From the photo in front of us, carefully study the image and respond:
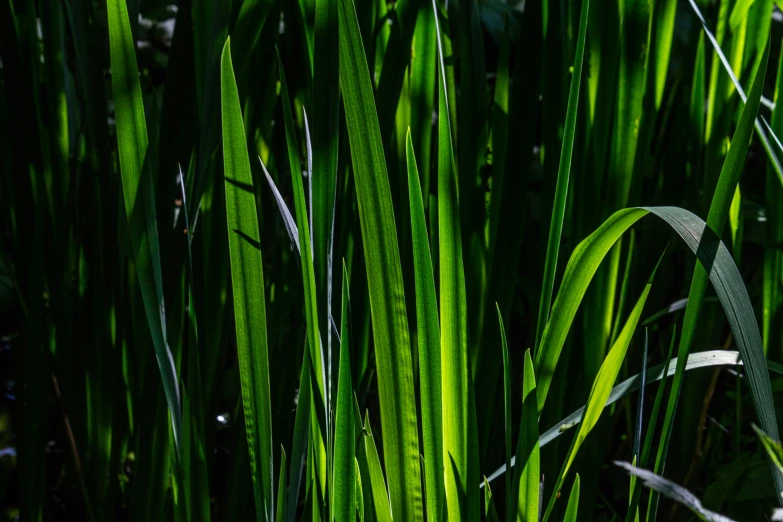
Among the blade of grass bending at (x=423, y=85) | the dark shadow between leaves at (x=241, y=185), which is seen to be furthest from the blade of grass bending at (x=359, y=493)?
the blade of grass bending at (x=423, y=85)

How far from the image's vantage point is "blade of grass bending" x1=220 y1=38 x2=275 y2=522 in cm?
47

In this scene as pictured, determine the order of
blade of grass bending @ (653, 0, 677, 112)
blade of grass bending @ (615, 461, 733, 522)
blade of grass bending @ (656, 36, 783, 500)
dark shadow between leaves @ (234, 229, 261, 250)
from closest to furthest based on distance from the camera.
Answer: blade of grass bending @ (615, 461, 733, 522) → blade of grass bending @ (656, 36, 783, 500) → dark shadow between leaves @ (234, 229, 261, 250) → blade of grass bending @ (653, 0, 677, 112)

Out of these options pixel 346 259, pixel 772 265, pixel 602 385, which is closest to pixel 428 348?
pixel 602 385

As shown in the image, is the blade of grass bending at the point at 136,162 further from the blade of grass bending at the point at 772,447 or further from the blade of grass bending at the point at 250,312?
the blade of grass bending at the point at 772,447

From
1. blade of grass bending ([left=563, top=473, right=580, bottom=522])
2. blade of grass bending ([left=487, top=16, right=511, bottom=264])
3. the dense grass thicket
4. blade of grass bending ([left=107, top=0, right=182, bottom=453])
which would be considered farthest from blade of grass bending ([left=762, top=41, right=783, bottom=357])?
blade of grass bending ([left=107, top=0, right=182, bottom=453])

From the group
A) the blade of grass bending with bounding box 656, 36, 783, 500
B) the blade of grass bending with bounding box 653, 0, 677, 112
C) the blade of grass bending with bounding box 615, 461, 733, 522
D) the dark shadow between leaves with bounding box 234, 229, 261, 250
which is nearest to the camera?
the blade of grass bending with bounding box 615, 461, 733, 522

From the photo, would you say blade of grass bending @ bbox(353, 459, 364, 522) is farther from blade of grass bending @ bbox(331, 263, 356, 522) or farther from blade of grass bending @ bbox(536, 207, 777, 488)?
blade of grass bending @ bbox(536, 207, 777, 488)

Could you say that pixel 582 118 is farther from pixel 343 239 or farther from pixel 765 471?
pixel 765 471

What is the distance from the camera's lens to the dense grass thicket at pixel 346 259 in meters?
0.48

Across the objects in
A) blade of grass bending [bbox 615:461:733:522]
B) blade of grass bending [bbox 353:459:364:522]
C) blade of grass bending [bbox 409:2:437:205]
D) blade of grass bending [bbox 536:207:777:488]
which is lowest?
blade of grass bending [bbox 353:459:364:522]

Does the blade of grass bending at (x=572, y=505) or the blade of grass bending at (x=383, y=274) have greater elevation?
the blade of grass bending at (x=383, y=274)

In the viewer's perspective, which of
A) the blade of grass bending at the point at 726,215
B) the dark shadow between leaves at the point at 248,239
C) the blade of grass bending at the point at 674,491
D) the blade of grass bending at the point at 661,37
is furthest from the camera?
the blade of grass bending at the point at 661,37

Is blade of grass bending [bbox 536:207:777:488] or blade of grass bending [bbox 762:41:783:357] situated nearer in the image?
blade of grass bending [bbox 536:207:777:488]

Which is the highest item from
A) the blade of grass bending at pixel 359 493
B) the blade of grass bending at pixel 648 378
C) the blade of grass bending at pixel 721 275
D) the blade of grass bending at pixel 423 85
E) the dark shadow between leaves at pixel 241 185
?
the blade of grass bending at pixel 423 85
